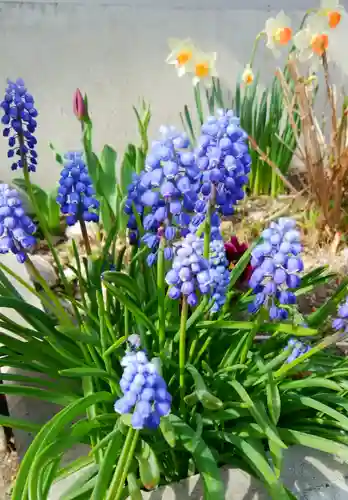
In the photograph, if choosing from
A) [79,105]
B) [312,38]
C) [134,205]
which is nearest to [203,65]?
[312,38]

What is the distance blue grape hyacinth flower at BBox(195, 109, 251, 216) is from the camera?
1.02 meters

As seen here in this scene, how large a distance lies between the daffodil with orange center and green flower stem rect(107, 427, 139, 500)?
2.22 meters

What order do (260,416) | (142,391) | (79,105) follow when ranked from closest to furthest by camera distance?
(142,391) → (260,416) → (79,105)

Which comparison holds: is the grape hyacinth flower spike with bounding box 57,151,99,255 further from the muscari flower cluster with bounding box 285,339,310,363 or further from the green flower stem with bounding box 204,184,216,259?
the muscari flower cluster with bounding box 285,339,310,363

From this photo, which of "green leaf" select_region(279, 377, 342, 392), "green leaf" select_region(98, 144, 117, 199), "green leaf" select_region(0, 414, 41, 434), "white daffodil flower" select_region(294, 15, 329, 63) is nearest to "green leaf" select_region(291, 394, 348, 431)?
"green leaf" select_region(279, 377, 342, 392)

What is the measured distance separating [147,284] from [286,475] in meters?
0.60

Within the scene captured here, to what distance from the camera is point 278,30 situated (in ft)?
8.86

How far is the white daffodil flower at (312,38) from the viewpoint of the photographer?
8.33ft

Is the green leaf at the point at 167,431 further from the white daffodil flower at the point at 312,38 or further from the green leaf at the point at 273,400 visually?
the white daffodil flower at the point at 312,38

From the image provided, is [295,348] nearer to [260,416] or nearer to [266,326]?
[266,326]

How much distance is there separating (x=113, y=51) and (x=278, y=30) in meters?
0.87

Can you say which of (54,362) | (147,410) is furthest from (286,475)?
(54,362)

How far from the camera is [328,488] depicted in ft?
4.13

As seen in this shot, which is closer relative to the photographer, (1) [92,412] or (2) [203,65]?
(1) [92,412]
